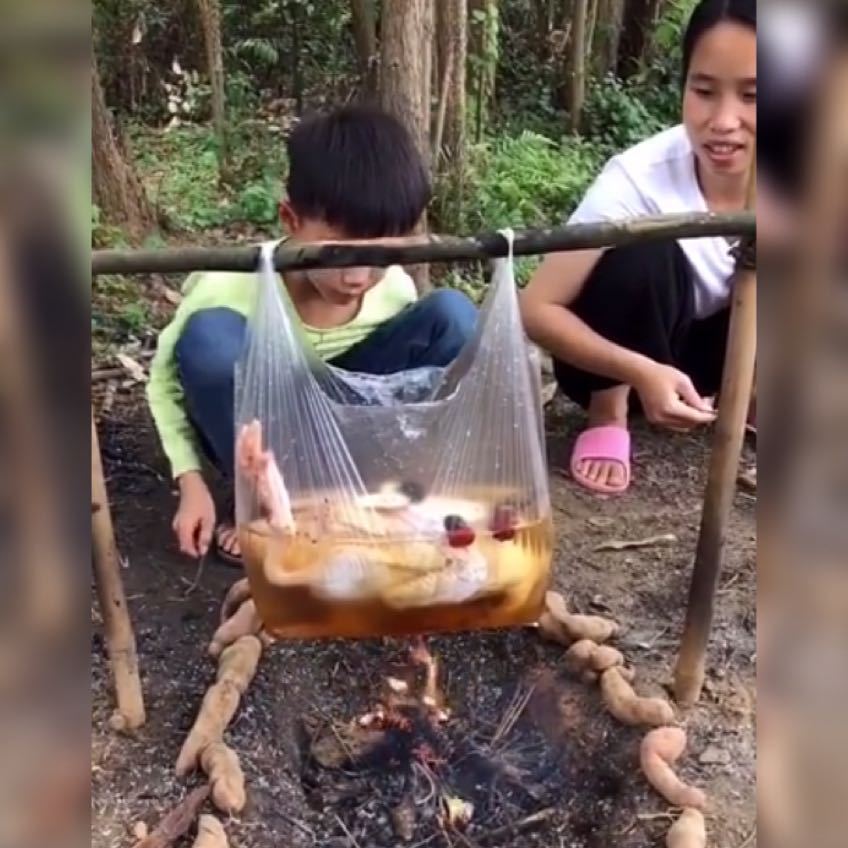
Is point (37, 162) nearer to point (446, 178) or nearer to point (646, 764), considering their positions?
point (646, 764)

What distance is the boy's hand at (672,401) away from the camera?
1.20 meters

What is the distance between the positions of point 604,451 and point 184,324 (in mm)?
728

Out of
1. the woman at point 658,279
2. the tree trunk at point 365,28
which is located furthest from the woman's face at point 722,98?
the tree trunk at point 365,28

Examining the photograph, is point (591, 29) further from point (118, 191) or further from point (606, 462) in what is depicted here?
point (606, 462)

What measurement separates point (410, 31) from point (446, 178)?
838 mm

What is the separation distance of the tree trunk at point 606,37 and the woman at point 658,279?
4339 millimetres

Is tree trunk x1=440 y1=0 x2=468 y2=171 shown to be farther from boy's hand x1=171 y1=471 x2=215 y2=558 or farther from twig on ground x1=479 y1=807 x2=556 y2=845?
twig on ground x1=479 y1=807 x2=556 y2=845

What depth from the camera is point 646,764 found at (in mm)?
1244

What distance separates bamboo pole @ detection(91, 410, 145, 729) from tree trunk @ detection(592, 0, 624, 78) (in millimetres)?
5128

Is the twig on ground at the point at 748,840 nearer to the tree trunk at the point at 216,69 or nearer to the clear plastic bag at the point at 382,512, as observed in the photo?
→ the clear plastic bag at the point at 382,512

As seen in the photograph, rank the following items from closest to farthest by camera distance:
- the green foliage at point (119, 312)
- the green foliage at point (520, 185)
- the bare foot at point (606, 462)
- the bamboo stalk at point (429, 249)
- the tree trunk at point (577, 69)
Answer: the bamboo stalk at point (429, 249) < the bare foot at point (606, 462) < the green foliage at point (119, 312) < the green foliage at point (520, 185) < the tree trunk at point (577, 69)

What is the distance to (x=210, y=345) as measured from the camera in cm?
152

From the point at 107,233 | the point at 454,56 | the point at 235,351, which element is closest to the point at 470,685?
the point at 235,351

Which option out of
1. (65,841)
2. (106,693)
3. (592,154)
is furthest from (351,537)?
(592,154)
